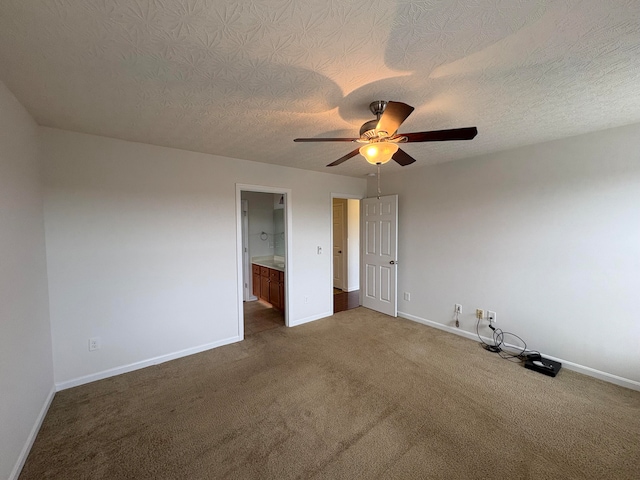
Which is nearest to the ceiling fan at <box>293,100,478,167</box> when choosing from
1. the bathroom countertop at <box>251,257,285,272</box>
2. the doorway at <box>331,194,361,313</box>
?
the bathroom countertop at <box>251,257,285,272</box>

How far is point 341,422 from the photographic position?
194 cm

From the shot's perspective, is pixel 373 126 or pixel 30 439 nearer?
pixel 373 126

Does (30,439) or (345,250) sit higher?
(345,250)

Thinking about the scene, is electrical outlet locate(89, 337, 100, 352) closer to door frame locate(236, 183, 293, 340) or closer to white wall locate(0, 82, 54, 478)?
white wall locate(0, 82, 54, 478)

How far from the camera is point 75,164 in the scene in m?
2.33

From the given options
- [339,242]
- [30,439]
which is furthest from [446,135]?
[339,242]

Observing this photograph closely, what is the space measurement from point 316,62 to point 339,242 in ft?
15.7

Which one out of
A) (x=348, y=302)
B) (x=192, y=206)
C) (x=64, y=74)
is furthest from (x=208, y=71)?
(x=348, y=302)

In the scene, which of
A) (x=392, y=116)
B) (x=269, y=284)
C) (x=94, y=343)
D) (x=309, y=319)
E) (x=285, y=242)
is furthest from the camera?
(x=269, y=284)

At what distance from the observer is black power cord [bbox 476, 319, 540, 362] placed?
2849mm

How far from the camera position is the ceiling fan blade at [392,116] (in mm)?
1389

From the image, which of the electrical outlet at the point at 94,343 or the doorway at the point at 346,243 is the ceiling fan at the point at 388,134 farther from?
the doorway at the point at 346,243

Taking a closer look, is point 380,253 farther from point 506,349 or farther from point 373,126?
point 373,126

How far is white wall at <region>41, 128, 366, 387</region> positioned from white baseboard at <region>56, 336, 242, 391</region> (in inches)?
0.5
